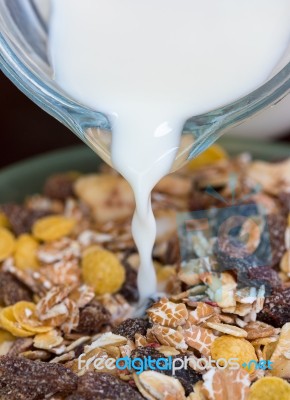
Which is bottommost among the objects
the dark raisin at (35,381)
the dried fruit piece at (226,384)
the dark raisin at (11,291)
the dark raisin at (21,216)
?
the dried fruit piece at (226,384)

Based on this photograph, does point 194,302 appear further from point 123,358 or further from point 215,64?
point 215,64

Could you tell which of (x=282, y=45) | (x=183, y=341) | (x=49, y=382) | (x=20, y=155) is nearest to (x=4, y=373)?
(x=49, y=382)

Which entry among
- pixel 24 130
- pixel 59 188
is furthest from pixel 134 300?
pixel 24 130

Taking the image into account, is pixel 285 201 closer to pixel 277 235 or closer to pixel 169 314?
pixel 277 235

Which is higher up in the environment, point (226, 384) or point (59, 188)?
point (59, 188)

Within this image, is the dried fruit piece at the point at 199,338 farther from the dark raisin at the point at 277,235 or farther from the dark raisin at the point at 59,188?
the dark raisin at the point at 59,188

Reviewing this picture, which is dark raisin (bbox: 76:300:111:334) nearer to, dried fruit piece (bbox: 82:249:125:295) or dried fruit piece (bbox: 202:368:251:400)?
dried fruit piece (bbox: 82:249:125:295)

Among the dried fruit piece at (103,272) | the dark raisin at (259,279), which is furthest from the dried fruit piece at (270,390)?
the dried fruit piece at (103,272)
